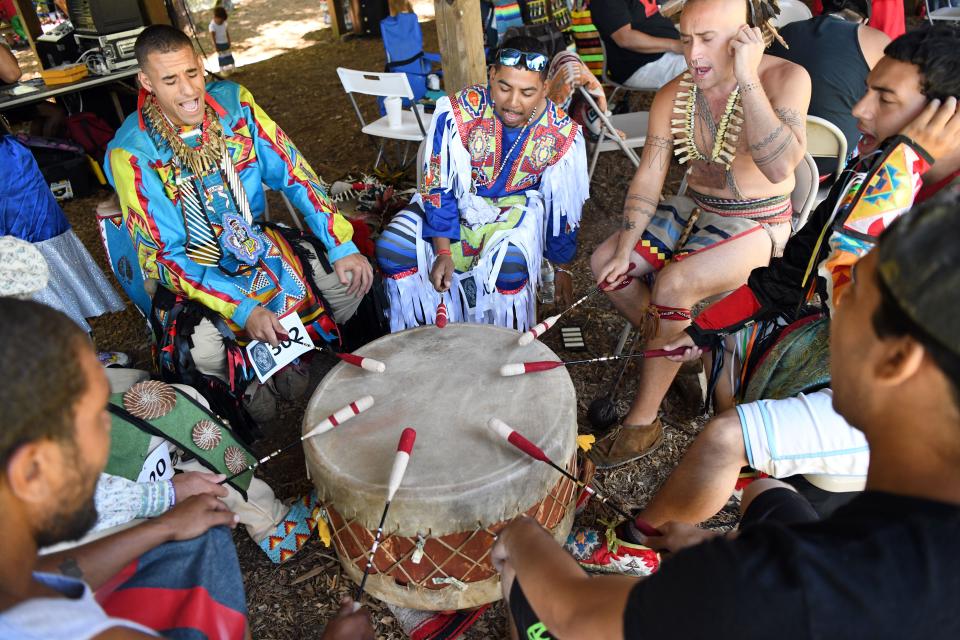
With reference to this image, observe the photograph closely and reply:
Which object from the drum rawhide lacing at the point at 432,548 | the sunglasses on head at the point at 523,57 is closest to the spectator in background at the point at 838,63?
the sunglasses on head at the point at 523,57

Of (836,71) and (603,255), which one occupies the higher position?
(836,71)

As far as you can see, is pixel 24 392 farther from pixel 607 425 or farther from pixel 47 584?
pixel 607 425

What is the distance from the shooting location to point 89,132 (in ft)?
18.1

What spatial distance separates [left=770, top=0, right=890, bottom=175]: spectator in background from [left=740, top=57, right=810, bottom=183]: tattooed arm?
0.77 metres

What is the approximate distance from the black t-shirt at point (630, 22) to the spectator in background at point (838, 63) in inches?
47.6

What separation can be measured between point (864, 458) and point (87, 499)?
1.81 meters

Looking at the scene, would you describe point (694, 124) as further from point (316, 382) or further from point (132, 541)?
point (132, 541)

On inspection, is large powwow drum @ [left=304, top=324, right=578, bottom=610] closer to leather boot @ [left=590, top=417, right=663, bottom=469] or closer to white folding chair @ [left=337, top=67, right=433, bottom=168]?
leather boot @ [left=590, top=417, right=663, bottom=469]

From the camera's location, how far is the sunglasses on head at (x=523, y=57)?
2.73 metres

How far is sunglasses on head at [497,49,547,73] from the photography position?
2.73 meters

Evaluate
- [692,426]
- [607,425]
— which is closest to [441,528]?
[607,425]

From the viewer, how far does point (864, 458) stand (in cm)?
178

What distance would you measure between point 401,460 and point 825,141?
235 centimetres

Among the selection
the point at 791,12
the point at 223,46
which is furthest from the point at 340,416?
the point at 223,46
